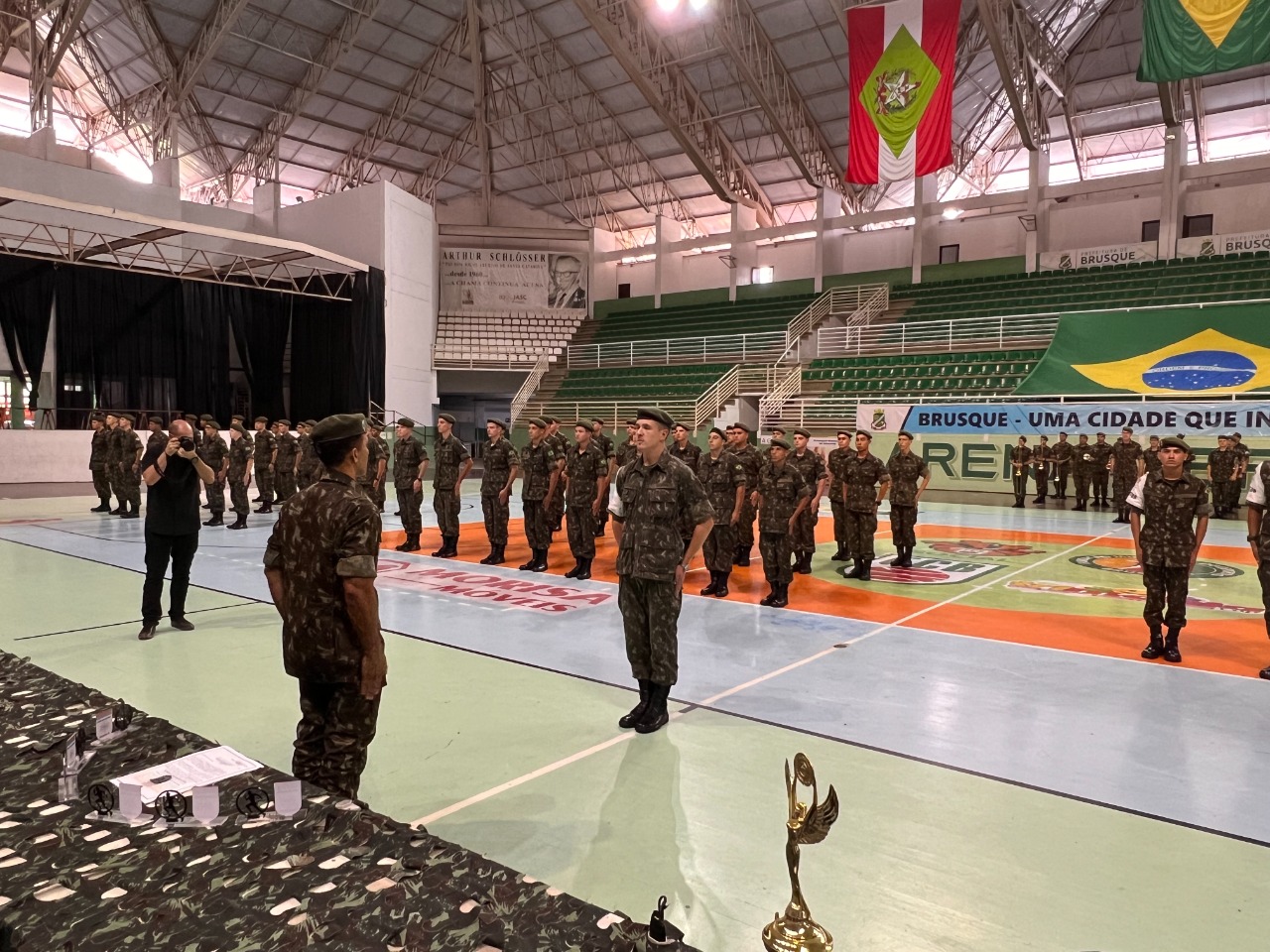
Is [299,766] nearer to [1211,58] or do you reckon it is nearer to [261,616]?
[261,616]

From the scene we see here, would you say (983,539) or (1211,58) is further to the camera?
(1211,58)

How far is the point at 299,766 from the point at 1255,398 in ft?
59.9

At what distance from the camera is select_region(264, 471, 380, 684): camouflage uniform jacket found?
2.58 metres

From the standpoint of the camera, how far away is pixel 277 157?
91.2 feet

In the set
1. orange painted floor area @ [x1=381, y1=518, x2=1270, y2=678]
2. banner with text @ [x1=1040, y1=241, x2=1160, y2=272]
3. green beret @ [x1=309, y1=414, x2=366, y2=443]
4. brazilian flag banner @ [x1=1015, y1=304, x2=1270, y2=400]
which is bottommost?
orange painted floor area @ [x1=381, y1=518, x2=1270, y2=678]

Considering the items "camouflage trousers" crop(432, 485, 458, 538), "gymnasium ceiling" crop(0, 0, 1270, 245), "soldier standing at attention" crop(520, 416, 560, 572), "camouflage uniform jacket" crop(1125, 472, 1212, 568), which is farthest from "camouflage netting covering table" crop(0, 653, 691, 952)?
"gymnasium ceiling" crop(0, 0, 1270, 245)

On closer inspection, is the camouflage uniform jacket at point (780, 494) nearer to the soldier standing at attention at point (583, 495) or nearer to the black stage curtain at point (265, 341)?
the soldier standing at attention at point (583, 495)

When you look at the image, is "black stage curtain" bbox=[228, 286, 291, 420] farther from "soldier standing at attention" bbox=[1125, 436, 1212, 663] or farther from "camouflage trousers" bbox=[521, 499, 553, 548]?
"soldier standing at attention" bbox=[1125, 436, 1212, 663]

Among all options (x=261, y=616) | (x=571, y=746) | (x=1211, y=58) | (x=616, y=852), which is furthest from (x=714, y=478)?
(x=1211, y=58)

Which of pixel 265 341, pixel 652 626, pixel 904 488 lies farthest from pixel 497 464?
pixel 265 341

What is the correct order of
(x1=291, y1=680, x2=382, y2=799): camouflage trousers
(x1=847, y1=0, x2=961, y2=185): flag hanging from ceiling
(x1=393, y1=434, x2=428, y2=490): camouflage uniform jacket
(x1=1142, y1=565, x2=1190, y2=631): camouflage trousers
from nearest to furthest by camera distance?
1. (x1=291, y1=680, x2=382, y2=799): camouflage trousers
2. (x1=1142, y1=565, x2=1190, y2=631): camouflage trousers
3. (x1=393, y1=434, x2=428, y2=490): camouflage uniform jacket
4. (x1=847, y1=0, x2=961, y2=185): flag hanging from ceiling

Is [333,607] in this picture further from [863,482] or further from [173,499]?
[863,482]

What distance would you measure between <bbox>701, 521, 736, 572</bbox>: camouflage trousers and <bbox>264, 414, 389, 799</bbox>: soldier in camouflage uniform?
5529 millimetres

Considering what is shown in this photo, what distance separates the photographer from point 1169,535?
557 centimetres
